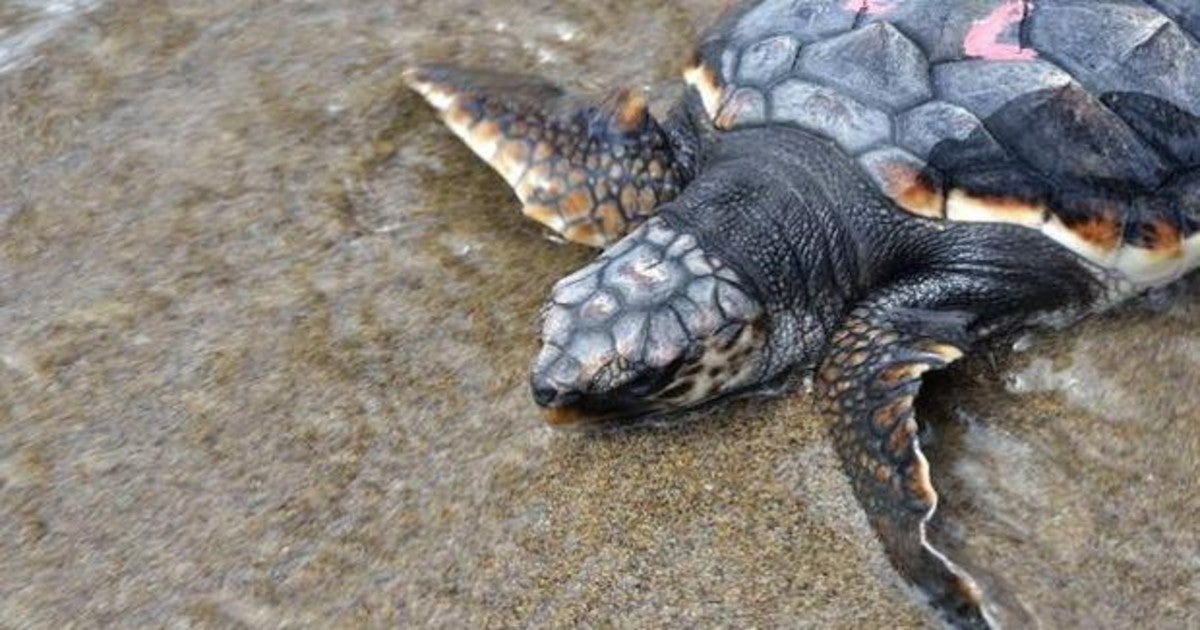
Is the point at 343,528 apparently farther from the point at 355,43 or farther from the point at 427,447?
the point at 355,43

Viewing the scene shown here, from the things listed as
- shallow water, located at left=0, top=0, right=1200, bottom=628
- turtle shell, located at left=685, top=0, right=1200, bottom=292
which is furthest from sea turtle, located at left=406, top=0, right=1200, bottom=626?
shallow water, located at left=0, top=0, right=1200, bottom=628

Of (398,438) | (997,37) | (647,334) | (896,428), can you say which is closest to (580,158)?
(647,334)

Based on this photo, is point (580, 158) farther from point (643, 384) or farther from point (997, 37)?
point (997, 37)

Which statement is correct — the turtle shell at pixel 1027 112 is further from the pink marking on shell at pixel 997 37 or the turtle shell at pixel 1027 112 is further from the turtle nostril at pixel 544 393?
the turtle nostril at pixel 544 393

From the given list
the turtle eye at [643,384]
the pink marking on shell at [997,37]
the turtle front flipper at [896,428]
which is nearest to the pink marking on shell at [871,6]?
the pink marking on shell at [997,37]

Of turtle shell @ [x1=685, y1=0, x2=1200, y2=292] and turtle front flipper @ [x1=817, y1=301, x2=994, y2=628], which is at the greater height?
turtle shell @ [x1=685, y1=0, x2=1200, y2=292]

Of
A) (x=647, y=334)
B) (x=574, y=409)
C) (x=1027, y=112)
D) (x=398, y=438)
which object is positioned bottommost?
(x=398, y=438)

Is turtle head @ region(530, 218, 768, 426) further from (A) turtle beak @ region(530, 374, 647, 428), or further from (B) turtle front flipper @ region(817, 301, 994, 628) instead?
(B) turtle front flipper @ region(817, 301, 994, 628)
